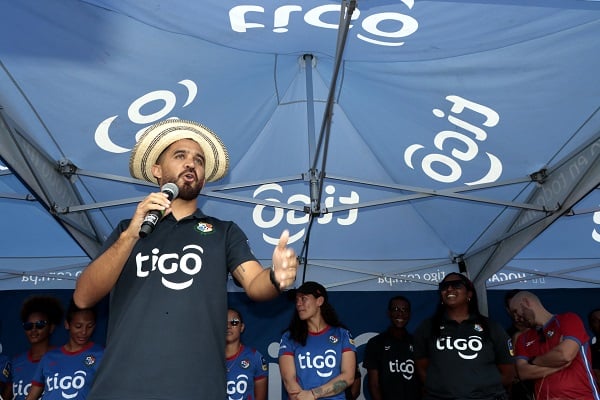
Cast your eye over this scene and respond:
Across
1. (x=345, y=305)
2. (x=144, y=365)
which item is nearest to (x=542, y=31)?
(x=144, y=365)

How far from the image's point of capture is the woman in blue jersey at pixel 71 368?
4.56m

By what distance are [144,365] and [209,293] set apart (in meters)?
0.28

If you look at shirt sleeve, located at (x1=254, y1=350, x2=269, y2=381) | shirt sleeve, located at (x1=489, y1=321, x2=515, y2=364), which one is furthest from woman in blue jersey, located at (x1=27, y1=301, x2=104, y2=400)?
shirt sleeve, located at (x1=489, y1=321, x2=515, y2=364)

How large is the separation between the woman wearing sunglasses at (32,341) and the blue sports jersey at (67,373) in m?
0.57

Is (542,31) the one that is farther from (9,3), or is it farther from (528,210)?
(9,3)

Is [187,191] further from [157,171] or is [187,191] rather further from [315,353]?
[315,353]

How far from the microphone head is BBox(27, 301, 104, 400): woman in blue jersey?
3.11 meters

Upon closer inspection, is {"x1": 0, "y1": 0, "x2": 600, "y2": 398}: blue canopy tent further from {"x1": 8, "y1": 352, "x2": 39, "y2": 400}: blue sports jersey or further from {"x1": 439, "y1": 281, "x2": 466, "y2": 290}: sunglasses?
{"x1": 8, "y1": 352, "x2": 39, "y2": 400}: blue sports jersey

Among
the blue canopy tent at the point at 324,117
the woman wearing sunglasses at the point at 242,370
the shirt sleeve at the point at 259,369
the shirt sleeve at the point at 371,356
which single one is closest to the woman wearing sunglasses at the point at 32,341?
the blue canopy tent at the point at 324,117

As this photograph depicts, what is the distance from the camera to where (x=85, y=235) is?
5352 millimetres

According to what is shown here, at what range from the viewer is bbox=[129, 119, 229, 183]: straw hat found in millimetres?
2246

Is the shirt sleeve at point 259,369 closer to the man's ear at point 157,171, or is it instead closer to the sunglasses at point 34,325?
the sunglasses at point 34,325

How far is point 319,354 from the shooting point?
449cm

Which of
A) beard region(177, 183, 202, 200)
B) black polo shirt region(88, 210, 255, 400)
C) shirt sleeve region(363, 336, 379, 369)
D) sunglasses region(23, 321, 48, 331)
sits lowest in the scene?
black polo shirt region(88, 210, 255, 400)
